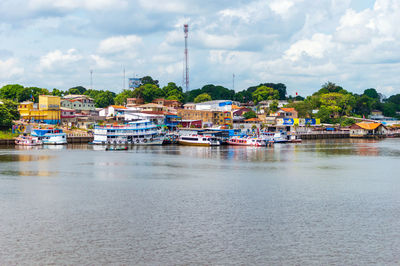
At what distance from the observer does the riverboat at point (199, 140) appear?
70.8 m

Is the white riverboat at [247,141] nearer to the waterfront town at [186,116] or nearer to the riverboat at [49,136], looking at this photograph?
the waterfront town at [186,116]

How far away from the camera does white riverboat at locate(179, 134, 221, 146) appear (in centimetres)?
7075

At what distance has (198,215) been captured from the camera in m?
24.2

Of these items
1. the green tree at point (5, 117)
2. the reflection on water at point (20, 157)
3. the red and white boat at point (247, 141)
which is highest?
the green tree at point (5, 117)

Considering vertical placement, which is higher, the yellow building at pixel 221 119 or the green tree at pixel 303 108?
the green tree at pixel 303 108

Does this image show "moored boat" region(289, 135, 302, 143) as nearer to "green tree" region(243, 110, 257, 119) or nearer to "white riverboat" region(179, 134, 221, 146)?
"green tree" region(243, 110, 257, 119)

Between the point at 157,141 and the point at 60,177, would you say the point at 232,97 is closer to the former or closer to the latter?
the point at 157,141

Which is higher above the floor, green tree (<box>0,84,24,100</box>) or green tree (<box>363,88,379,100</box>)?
green tree (<box>363,88,379,100</box>)

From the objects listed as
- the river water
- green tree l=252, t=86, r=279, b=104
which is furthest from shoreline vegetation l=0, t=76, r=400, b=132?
the river water

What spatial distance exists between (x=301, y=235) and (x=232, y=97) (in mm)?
119776

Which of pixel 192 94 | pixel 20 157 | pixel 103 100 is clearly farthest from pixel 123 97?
pixel 20 157

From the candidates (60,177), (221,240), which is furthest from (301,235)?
(60,177)

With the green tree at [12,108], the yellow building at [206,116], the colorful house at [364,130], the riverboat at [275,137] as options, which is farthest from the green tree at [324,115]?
the green tree at [12,108]

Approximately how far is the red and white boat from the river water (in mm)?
29309
